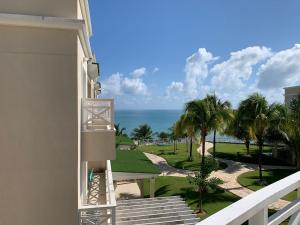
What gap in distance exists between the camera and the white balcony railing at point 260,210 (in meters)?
1.31

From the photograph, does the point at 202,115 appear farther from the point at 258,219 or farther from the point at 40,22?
the point at 258,219

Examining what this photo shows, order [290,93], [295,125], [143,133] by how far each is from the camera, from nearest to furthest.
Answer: [295,125]
[290,93]
[143,133]

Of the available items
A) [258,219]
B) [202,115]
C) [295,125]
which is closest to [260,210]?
[258,219]

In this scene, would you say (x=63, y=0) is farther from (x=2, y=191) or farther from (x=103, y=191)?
(x=103, y=191)

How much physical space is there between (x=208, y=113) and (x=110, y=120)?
11.3 m

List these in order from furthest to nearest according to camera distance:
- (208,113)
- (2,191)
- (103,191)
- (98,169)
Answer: (208,113), (98,169), (103,191), (2,191)

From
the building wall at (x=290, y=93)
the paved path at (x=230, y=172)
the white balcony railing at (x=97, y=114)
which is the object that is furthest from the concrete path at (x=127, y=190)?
the building wall at (x=290, y=93)

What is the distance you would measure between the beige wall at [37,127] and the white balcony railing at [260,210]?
170 inches

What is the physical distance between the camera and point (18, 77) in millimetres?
5379

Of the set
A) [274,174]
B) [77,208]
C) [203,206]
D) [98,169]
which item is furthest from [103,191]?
[274,174]

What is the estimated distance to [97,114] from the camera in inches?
259

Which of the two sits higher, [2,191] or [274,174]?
[2,191]

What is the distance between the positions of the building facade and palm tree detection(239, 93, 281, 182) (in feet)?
56.4

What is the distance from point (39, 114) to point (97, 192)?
4.99 metres
